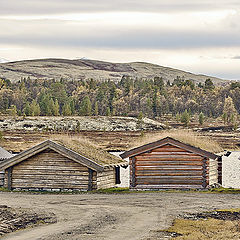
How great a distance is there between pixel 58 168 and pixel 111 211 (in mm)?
8257

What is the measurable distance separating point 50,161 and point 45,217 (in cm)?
917

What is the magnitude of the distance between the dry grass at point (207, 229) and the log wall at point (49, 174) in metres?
10.6

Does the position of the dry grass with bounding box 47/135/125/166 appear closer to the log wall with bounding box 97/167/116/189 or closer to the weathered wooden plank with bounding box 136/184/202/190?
the log wall with bounding box 97/167/116/189

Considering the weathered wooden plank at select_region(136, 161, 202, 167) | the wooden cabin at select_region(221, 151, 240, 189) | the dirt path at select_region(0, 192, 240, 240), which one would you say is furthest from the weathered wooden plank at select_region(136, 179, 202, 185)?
the wooden cabin at select_region(221, 151, 240, 189)

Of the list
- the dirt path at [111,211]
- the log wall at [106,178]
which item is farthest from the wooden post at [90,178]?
the dirt path at [111,211]

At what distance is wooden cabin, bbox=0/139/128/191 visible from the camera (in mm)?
31516

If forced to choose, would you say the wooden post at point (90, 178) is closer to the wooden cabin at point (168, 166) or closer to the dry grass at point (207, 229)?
the wooden cabin at point (168, 166)

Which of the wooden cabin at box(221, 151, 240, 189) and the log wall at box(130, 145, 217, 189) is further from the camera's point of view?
the wooden cabin at box(221, 151, 240, 189)

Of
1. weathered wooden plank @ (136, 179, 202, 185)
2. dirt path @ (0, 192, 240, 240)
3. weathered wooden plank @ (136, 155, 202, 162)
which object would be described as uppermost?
weathered wooden plank @ (136, 155, 202, 162)

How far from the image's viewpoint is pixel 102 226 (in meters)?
21.1

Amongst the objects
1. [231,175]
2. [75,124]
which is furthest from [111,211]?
[75,124]

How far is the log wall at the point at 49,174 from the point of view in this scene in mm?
31734

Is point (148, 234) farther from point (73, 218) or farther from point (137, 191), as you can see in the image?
point (137, 191)

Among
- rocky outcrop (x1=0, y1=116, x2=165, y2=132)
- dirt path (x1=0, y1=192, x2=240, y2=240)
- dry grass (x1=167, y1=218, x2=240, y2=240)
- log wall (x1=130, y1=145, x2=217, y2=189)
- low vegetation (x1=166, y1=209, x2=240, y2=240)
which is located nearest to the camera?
dry grass (x1=167, y1=218, x2=240, y2=240)
